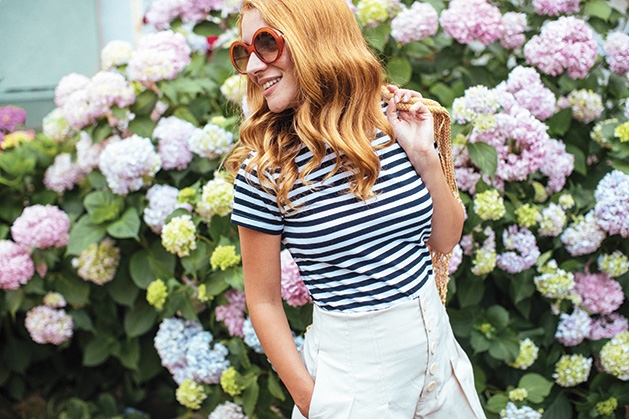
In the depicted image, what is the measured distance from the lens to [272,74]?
4.26 ft

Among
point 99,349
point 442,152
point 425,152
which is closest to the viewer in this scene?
point 425,152

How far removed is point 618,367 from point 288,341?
1.31m

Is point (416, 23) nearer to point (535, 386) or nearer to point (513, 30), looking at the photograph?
point (513, 30)

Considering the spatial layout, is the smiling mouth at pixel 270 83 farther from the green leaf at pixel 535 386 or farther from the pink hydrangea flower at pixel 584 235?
the green leaf at pixel 535 386

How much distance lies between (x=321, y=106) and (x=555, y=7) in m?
1.44

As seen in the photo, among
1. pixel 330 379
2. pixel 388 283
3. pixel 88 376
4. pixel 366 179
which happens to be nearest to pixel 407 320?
pixel 388 283

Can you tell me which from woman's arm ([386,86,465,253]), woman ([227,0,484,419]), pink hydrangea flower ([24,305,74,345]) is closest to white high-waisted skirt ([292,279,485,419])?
woman ([227,0,484,419])

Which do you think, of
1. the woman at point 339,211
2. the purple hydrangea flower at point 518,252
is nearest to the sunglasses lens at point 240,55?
the woman at point 339,211

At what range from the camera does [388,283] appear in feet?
4.42

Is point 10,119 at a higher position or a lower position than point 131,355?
higher

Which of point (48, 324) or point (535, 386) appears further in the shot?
point (48, 324)

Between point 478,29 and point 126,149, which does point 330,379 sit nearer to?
point 126,149

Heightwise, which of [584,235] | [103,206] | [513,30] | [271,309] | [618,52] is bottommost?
[584,235]

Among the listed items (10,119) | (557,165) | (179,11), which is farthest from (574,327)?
(10,119)
